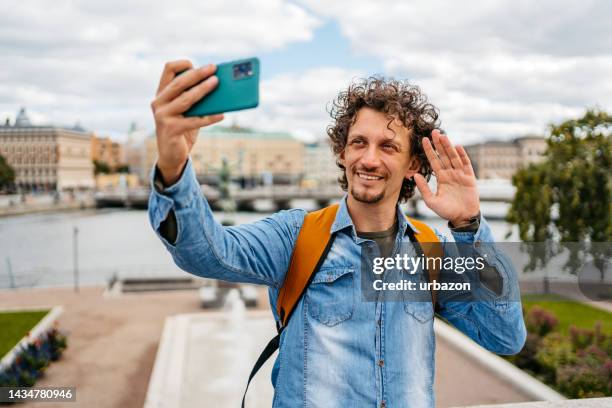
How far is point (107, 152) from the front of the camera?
343 feet

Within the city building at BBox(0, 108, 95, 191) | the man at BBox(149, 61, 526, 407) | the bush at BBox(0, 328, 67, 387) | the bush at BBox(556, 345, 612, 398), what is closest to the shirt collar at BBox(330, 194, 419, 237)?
the man at BBox(149, 61, 526, 407)

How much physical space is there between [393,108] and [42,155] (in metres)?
79.9

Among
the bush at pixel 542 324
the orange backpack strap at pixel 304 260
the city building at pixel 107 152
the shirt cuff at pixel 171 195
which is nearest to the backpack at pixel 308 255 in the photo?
the orange backpack strap at pixel 304 260

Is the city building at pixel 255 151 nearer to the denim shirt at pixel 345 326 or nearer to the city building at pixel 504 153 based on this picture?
the city building at pixel 504 153

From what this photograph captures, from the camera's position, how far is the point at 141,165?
100000mm

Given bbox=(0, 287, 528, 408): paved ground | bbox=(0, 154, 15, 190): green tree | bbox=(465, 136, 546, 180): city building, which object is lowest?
bbox=(0, 287, 528, 408): paved ground

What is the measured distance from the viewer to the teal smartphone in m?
1.21

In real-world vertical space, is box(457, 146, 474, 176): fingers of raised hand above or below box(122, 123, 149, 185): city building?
below

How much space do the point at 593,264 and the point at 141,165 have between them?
101m

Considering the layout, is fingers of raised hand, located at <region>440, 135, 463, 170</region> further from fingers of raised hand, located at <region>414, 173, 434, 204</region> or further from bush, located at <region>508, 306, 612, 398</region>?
bush, located at <region>508, 306, 612, 398</region>

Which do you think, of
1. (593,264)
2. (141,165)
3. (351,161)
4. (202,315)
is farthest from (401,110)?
(141,165)

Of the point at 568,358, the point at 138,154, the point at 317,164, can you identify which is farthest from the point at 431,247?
the point at 138,154

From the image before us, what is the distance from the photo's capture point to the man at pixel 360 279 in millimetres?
1623

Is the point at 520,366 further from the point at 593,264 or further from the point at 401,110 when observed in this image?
the point at 401,110
